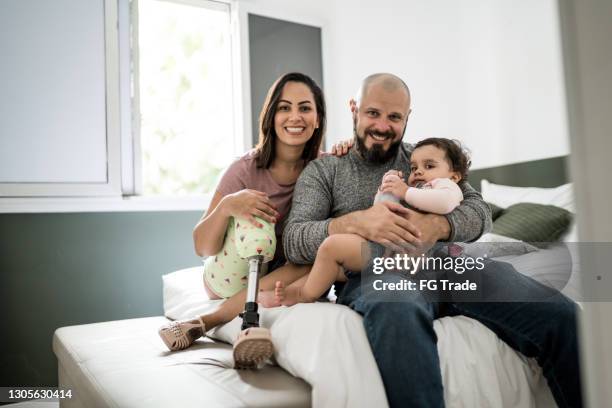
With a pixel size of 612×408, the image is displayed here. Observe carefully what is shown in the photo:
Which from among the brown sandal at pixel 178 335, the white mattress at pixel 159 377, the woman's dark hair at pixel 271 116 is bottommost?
the white mattress at pixel 159 377

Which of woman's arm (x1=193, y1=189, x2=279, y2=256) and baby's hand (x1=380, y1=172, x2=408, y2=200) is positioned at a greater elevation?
baby's hand (x1=380, y1=172, x2=408, y2=200)

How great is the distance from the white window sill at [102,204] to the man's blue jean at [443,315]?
68.0 inches

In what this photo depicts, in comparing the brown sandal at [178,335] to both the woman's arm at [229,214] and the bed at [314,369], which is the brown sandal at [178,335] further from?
the woman's arm at [229,214]

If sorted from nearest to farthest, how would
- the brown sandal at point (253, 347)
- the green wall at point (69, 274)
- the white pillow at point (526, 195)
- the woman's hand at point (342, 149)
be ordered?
the brown sandal at point (253, 347), the woman's hand at point (342, 149), the white pillow at point (526, 195), the green wall at point (69, 274)

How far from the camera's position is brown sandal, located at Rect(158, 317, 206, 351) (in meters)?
1.41

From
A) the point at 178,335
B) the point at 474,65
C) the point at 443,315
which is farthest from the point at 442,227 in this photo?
the point at 474,65

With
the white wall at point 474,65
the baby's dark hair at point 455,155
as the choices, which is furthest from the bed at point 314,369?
the white wall at point 474,65

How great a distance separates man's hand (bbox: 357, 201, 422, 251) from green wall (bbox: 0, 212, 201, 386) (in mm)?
1808

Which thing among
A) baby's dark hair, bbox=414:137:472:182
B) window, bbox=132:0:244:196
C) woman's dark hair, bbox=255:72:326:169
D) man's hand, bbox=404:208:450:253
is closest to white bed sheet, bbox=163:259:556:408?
man's hand, bbox=404:208:450:253

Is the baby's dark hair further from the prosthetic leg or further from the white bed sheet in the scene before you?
the prosthetic leg

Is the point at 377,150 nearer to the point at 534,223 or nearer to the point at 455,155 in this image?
the point at 455,155

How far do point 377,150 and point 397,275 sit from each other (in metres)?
0.49

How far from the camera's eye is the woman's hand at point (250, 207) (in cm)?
146

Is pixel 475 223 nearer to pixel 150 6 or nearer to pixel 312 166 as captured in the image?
pixel 312 166
